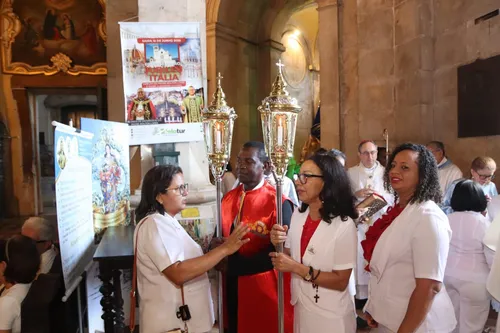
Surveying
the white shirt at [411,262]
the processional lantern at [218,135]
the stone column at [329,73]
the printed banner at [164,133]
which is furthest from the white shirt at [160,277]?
the stone column at [329,73]

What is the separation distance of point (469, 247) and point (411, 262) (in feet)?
5.74

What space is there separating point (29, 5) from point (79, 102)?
176 inches

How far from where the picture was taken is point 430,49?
19.2ft

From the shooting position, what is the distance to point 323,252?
1.98m

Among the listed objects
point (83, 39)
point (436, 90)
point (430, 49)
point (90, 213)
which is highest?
point (83, 39)

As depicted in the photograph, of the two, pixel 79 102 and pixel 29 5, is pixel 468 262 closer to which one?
pixel 29 5

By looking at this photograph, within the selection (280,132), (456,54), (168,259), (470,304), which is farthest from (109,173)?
(456,54)

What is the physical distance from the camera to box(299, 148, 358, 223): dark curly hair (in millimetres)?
2045

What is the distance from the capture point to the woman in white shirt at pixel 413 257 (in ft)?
5.78

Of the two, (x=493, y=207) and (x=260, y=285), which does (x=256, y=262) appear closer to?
(x=260, y=285)

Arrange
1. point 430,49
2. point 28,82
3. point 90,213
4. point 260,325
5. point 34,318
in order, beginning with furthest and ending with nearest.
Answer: point 28,82, point 430,49, point 90,213, point 260,325, point 34,318

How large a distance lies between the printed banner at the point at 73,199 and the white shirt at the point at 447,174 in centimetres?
410

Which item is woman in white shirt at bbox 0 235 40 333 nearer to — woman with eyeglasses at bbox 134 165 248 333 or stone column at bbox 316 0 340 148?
woman with eyeglasses at bbox 134 165 248 333

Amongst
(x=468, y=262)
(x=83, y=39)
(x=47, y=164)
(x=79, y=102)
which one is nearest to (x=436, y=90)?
(x=468, y=262)
